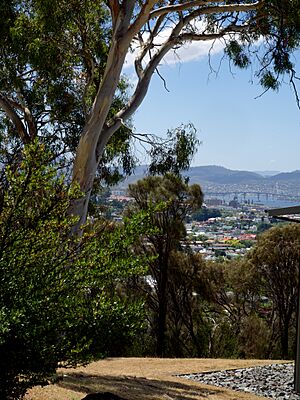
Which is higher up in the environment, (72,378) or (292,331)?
(72,378)

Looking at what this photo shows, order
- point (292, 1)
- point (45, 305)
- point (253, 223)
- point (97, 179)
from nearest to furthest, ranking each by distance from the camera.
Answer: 1. point (45, 305)
2. point (292, 1)
3. point (97, 179)
4. point (253, 223)

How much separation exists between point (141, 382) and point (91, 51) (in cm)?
651

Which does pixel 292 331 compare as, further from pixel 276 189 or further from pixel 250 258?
pixel 276 189

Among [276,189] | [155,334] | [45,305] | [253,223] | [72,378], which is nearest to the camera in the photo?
[45,305]

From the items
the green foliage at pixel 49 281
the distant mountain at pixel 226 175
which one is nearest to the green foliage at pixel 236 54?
the green foliage at pixel 49 281

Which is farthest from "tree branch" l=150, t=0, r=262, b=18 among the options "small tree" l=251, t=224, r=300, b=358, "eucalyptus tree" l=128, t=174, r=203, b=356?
"small tree" l=251, t=224, r=300, b=358

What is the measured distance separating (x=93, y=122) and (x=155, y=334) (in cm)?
1146

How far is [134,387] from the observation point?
31.7ft

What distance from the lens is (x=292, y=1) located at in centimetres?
1094

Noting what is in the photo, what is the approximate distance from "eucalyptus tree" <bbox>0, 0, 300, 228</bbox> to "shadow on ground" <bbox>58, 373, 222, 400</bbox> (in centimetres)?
259

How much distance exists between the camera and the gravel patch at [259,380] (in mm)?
10453

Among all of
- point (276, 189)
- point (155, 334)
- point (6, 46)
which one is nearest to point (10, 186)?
point (6, 46)

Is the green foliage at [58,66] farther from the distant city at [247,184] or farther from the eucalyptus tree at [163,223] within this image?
the distant city at [247,184]

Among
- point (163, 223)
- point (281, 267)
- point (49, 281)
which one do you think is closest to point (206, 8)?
point (49, 281)
